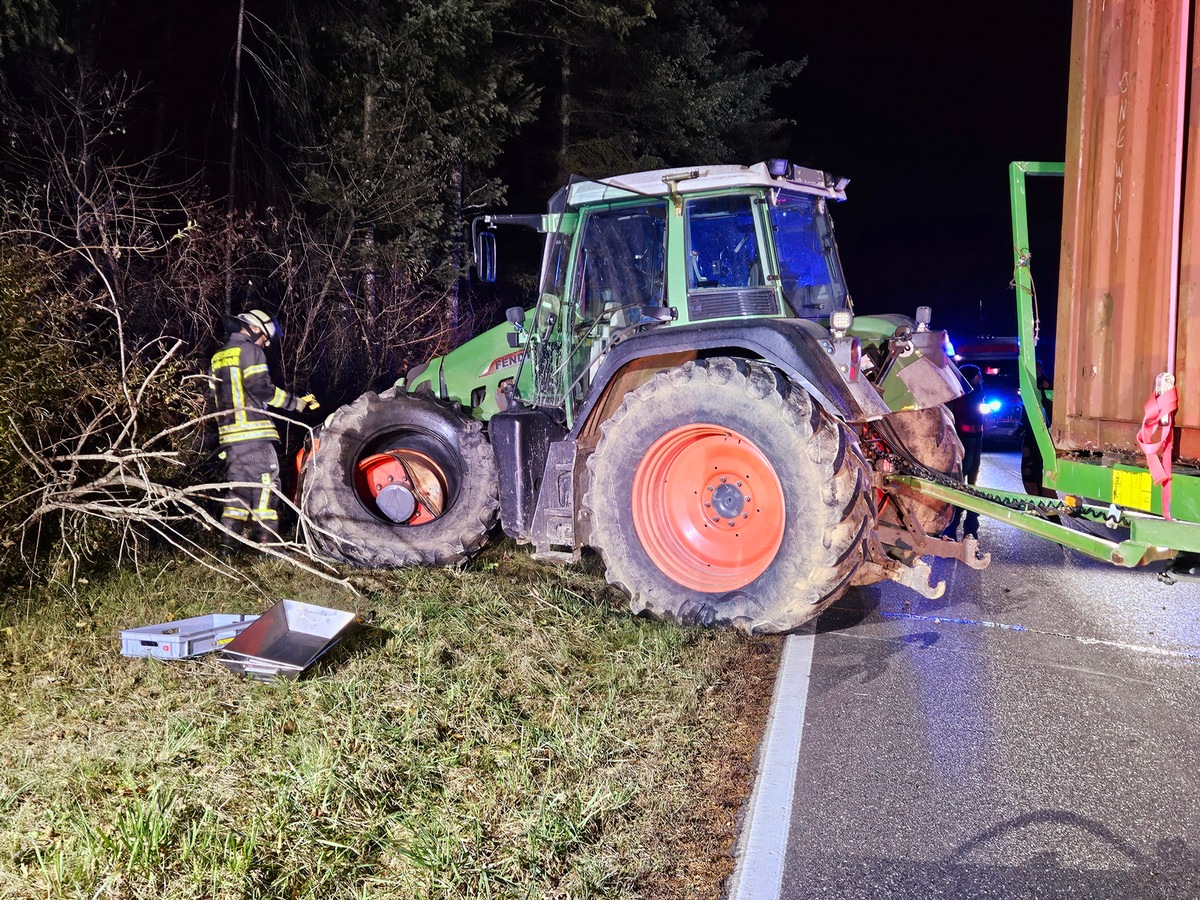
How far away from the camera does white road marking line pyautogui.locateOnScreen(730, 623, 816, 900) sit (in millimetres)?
3162

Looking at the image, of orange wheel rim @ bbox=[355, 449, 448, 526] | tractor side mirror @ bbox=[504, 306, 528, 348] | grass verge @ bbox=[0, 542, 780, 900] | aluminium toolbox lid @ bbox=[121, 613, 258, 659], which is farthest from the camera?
orange wheel rim @ bbox=[355, 449, 448, 526]

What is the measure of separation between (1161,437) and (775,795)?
203cm

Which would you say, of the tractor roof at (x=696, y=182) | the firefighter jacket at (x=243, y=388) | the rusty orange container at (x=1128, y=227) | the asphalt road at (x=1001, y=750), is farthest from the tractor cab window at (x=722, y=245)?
the firefighter jacket at (x=243, y=388)

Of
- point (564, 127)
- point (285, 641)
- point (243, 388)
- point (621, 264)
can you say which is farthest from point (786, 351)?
point (564, 127)

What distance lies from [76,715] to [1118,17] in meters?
5.30

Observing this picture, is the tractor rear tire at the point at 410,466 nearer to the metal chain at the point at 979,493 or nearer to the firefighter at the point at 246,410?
the firefighter at the point at 246,410

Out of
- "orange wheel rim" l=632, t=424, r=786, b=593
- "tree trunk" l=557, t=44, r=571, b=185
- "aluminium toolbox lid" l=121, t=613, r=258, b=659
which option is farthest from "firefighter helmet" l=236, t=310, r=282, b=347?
"tree trunk" l=557, t=44, r=571, b=185

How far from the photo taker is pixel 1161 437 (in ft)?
12.6

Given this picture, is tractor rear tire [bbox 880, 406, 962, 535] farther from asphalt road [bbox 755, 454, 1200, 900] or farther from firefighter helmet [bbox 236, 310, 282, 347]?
firefighter helmet [bbox 236, 310, 282, 347]

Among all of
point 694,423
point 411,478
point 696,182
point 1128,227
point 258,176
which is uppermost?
point 258,176

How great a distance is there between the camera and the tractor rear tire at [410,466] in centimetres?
702

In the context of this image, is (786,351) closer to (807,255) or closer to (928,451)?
(807,255)

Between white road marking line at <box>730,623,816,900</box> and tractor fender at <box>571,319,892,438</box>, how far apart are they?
143 cm

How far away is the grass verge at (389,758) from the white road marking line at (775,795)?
0.07 m
